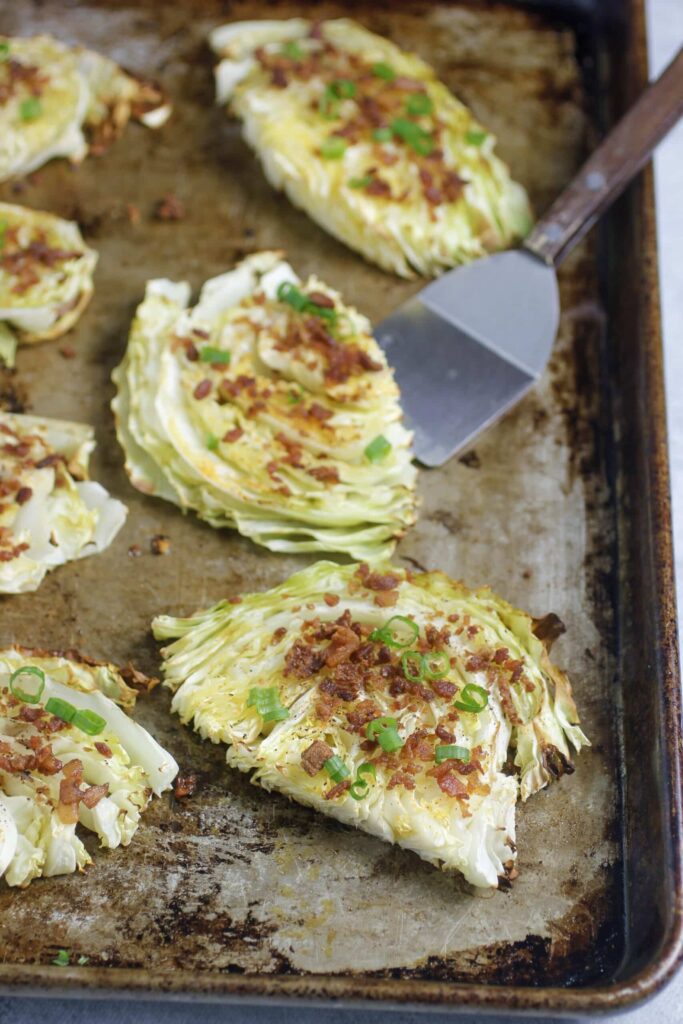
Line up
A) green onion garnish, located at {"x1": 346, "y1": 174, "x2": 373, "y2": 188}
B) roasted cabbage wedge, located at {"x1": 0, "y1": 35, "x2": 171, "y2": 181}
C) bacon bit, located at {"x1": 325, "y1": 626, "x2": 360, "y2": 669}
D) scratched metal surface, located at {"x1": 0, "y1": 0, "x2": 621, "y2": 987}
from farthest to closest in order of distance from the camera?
1. roasted cabbage wedge, located at {"x1": 0, "y1": 35, "x2": 171, "y2": 181}
2. green onion garnish, located at {"x1": 346, "y1": 174, "x2": 373, "y2": 188}
3. bacon bit, located at {"x1": 325, "y1": 626, "x2": 360, "y2": 669}
4. scratched metal surface, located at {"x1": 0, "y1": 0, "x2": 621, "y2": 987}

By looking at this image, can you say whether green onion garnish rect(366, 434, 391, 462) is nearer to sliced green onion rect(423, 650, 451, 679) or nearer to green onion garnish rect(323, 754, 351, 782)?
sliced green onion rect(423, 650, 451, 679)

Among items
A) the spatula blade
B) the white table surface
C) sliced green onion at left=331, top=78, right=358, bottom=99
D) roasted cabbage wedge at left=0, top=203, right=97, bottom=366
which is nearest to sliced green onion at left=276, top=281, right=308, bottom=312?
the spatula blade

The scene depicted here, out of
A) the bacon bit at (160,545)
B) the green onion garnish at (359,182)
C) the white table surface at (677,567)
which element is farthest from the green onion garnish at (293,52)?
the bacon bit at (160,545)

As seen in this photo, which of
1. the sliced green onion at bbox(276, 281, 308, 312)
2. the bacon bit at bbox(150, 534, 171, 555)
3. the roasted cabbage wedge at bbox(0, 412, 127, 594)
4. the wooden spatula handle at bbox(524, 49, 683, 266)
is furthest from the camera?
the wooden spatula handle at bbox(524, 49, 683, 266)

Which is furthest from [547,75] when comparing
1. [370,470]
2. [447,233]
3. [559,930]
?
[559,930]

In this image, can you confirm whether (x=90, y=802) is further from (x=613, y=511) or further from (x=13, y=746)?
(x=613, y=511)

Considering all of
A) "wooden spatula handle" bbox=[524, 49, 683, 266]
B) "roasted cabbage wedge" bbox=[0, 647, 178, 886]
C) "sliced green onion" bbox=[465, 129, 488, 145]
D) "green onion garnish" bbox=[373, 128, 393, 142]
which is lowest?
"roasted cabbage wedge" bbox=[0, 647, 178, 886]

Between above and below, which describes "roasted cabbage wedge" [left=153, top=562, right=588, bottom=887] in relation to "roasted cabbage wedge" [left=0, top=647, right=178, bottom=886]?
above

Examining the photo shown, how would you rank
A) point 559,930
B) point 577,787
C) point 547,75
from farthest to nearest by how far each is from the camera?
point 547,75, point 577,787, point 559,930
